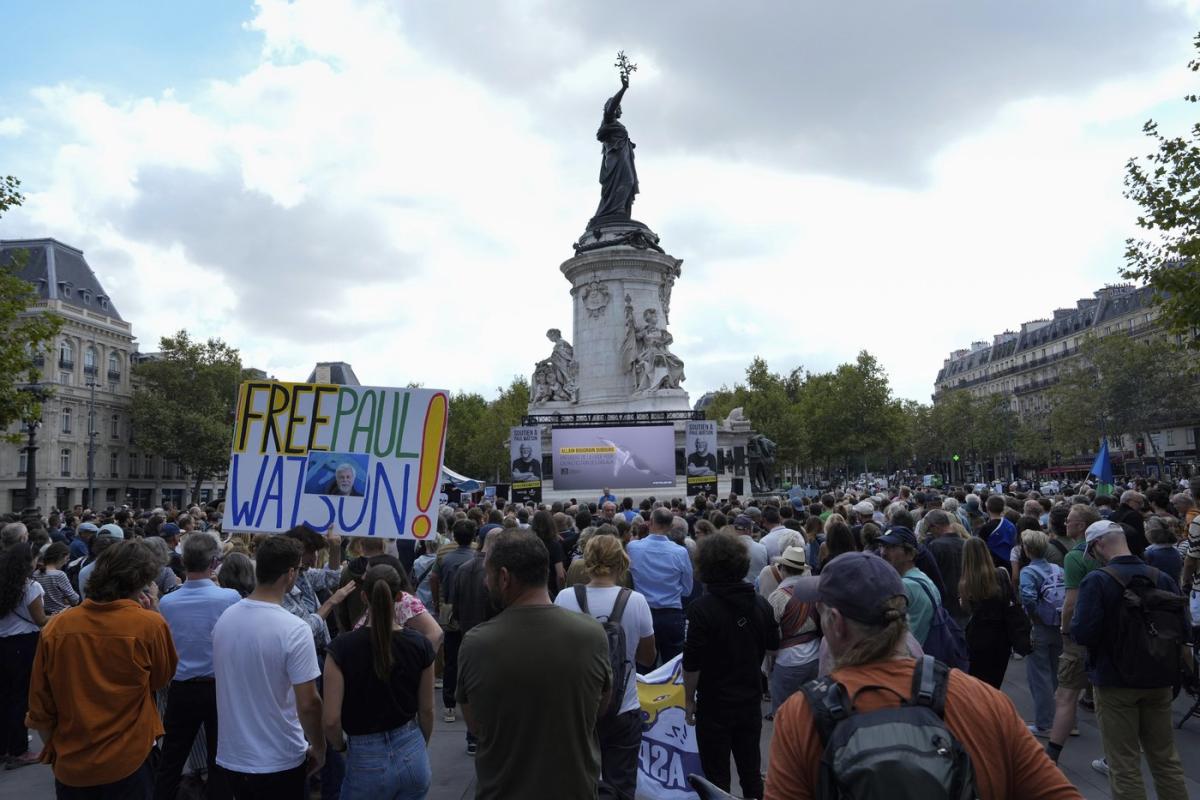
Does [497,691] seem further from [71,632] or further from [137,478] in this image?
[137,478]

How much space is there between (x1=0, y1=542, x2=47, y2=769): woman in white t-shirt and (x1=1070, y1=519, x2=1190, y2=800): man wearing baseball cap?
7.21 m

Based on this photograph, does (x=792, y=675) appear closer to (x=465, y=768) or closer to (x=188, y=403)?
(x=465, y=768)

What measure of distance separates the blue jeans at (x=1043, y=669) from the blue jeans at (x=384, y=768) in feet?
18.7

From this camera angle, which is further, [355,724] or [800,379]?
[800,379]

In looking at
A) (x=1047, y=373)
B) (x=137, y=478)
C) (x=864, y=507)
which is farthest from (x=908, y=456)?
(x=864, y=507)

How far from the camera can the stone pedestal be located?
34.4 m

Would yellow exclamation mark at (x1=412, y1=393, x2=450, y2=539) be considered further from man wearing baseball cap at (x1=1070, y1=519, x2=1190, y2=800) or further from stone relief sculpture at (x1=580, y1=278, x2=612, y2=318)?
stone relief sculpture at (x1=580, y1=278, x2=612, y2=318)

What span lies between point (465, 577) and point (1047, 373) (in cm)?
8321

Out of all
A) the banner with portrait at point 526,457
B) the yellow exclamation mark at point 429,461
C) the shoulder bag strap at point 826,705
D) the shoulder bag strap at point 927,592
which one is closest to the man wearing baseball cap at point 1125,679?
the shoulder bag strap at point 927,592

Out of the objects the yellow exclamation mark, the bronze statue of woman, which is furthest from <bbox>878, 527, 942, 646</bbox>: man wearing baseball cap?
the bronze statue of woman

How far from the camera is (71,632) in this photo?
13.5 feet

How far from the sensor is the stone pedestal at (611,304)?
1353 inches

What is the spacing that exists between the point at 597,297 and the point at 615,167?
6382 millimetres

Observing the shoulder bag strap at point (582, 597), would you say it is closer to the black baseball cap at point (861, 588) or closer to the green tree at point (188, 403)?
the black baseball cap at point (861, 588)
